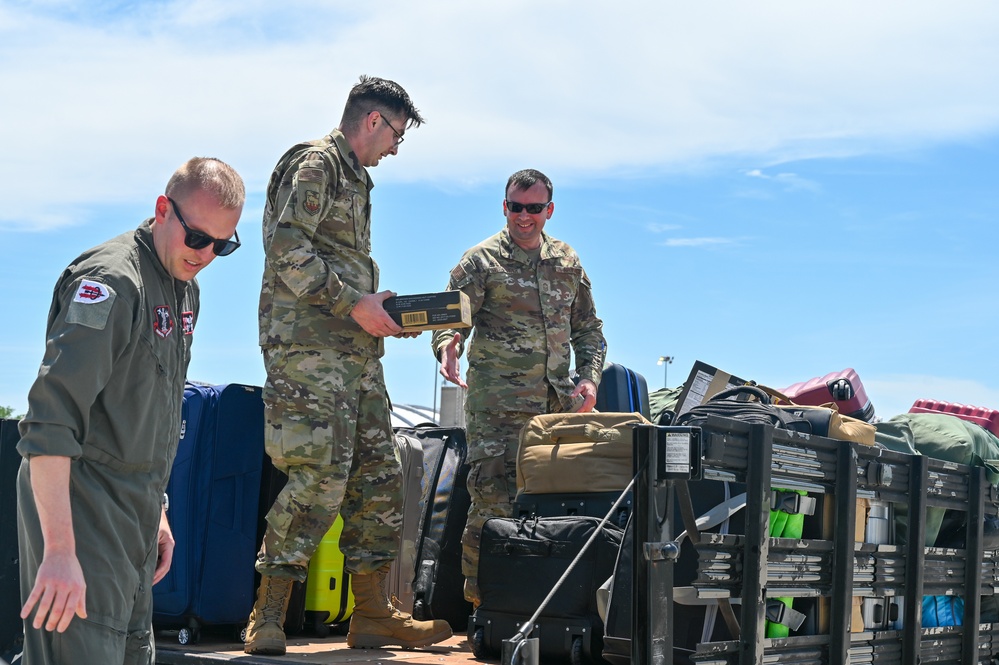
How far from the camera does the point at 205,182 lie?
2.51 m

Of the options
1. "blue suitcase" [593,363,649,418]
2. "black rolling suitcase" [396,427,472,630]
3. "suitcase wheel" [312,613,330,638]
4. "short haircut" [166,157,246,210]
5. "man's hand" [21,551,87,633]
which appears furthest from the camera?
"blue suitcase" [593,363,649,418]

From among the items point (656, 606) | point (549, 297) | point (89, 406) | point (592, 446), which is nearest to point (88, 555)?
point (89, 406)

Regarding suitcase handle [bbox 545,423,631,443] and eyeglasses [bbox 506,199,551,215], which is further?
eyeglasses [bbox 506,199,551,215]

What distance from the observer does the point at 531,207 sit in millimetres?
5000

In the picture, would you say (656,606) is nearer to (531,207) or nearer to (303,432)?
(303,432)

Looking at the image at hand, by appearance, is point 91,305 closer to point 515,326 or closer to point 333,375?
point 333,375

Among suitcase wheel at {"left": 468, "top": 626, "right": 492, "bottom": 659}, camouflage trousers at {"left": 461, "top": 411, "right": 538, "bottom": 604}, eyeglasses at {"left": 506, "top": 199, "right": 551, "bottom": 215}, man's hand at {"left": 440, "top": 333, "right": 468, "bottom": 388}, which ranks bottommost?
suitcase wheel at {"left": 468, "top": 626, "right": 492, "bottom": 659}

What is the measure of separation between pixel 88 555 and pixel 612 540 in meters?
1.73

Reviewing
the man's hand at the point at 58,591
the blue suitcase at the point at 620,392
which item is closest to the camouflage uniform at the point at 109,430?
the man's hand at the point at 58,591

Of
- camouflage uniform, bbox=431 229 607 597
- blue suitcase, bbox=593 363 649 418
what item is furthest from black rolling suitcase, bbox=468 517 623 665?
blue suitcase, bbox=593 363 649 418

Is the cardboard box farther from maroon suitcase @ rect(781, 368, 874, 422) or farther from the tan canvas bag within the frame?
maroon suitcase @ rect(781, 368, 874, 422)

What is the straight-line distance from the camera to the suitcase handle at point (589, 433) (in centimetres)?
392

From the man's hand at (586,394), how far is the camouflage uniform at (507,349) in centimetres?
2

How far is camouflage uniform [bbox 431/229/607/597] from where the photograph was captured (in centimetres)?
482
